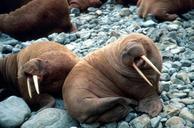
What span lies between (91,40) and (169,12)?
4.60 ft

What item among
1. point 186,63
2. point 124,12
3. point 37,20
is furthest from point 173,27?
point 37,20

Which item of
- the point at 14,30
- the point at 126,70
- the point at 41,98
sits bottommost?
the point at 14,30

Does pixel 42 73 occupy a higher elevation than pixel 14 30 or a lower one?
higher

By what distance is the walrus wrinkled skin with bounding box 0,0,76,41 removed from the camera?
794 cm

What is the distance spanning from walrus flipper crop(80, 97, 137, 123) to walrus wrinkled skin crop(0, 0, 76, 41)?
3.31 meters

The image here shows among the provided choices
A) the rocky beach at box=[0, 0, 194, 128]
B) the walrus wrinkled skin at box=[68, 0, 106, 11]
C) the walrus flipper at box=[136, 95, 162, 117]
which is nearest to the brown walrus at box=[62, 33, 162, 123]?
the walrus flipper at box=[136, 95, 162, 117]

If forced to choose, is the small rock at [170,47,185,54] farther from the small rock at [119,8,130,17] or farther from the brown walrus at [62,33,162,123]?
the small rock at [119,8,130,17]

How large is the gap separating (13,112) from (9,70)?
111 centimetres

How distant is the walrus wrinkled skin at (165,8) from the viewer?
305 inches

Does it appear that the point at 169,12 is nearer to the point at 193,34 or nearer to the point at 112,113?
the point at 193,34

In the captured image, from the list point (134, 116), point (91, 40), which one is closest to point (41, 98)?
point (134, 116)

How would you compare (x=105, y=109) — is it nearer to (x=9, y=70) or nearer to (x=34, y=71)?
(x=34, y=71)

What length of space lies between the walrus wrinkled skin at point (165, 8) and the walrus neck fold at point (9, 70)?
8.24 ft

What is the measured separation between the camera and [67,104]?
5.05 m
